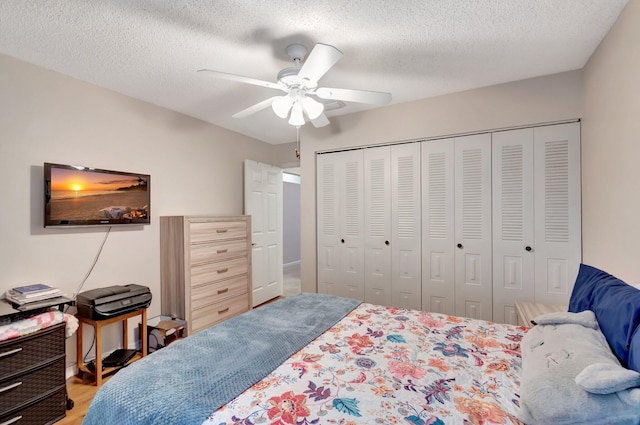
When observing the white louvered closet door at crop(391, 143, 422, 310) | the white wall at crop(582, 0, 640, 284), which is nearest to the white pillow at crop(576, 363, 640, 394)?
the white wall at crop(582, 0, 640, 284)

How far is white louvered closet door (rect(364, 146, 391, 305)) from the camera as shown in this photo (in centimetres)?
332

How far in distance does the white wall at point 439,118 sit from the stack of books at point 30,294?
238cm

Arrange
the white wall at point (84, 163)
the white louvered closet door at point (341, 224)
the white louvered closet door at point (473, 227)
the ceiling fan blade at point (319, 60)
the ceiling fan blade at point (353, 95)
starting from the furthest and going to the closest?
the white louvered closet door at point (341, 224) < the white louvered closet door at point (473, 227) < the white wall at point (84, 163) < the ceiling fan blade at point (353, 95) < the ceiling fan blade at point (319, 60)

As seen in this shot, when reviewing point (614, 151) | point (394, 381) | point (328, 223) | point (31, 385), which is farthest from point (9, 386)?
point (614, 151)

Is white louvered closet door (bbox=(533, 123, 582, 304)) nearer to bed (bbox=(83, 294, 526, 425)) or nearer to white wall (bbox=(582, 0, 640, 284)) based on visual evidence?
white wall (bbox=(582, 0, 640, 284))

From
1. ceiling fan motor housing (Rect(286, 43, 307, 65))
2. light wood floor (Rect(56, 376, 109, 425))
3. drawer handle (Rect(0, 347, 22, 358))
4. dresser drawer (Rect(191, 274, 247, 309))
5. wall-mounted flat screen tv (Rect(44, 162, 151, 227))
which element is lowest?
light wood floor (Rect(56, 376, 109, 425))

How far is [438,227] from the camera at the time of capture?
3.06m

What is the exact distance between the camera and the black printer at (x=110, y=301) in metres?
2.33

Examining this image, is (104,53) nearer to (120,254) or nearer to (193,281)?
(120,254)

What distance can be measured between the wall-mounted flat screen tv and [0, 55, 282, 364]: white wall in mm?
96

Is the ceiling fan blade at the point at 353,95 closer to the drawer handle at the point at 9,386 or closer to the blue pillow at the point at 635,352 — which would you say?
the blue pillow at the point at 635,352

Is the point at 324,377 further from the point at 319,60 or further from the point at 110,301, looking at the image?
the point at 110,301

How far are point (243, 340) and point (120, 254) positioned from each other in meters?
1.93

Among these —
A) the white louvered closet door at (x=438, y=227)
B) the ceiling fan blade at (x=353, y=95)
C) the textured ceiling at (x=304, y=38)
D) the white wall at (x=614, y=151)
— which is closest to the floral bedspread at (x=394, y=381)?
the white wall at (x=614, y=151)
